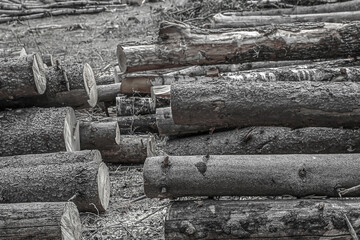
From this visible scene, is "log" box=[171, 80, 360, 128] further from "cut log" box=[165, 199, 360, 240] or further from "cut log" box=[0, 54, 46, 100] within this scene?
"cut log" box=[0, 54, 46, 100]

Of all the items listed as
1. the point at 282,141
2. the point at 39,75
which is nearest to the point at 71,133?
the point at 39,75

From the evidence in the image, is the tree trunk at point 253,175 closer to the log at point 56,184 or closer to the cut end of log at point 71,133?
the log at point 56,184

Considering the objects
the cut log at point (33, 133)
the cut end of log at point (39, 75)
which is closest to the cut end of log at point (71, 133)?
the cut log at point (33, 133)

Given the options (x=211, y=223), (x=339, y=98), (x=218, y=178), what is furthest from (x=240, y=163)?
(x=339, y=98)

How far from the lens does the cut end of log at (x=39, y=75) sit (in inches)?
187

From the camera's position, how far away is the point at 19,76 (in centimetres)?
471

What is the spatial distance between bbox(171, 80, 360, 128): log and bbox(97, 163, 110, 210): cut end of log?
1017mm

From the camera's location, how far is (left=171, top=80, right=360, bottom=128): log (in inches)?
148

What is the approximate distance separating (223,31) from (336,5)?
4.59 m

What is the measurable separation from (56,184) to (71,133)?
0.96m

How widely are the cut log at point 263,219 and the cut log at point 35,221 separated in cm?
77

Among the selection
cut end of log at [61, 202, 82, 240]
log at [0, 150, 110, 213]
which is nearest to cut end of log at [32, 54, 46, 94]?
log at [0, 150, 110, 213]

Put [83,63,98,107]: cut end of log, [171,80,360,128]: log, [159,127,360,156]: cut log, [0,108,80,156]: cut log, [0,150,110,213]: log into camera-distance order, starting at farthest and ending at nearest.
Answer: [83,63,98,107]: cut end of log
[0,108,80,156]: cut log
[0,150,110,213]: log
[159,127,360,156]: cut log
[171,80,360,128]: log

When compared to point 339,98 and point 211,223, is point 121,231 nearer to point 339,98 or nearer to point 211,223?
point 211,223
